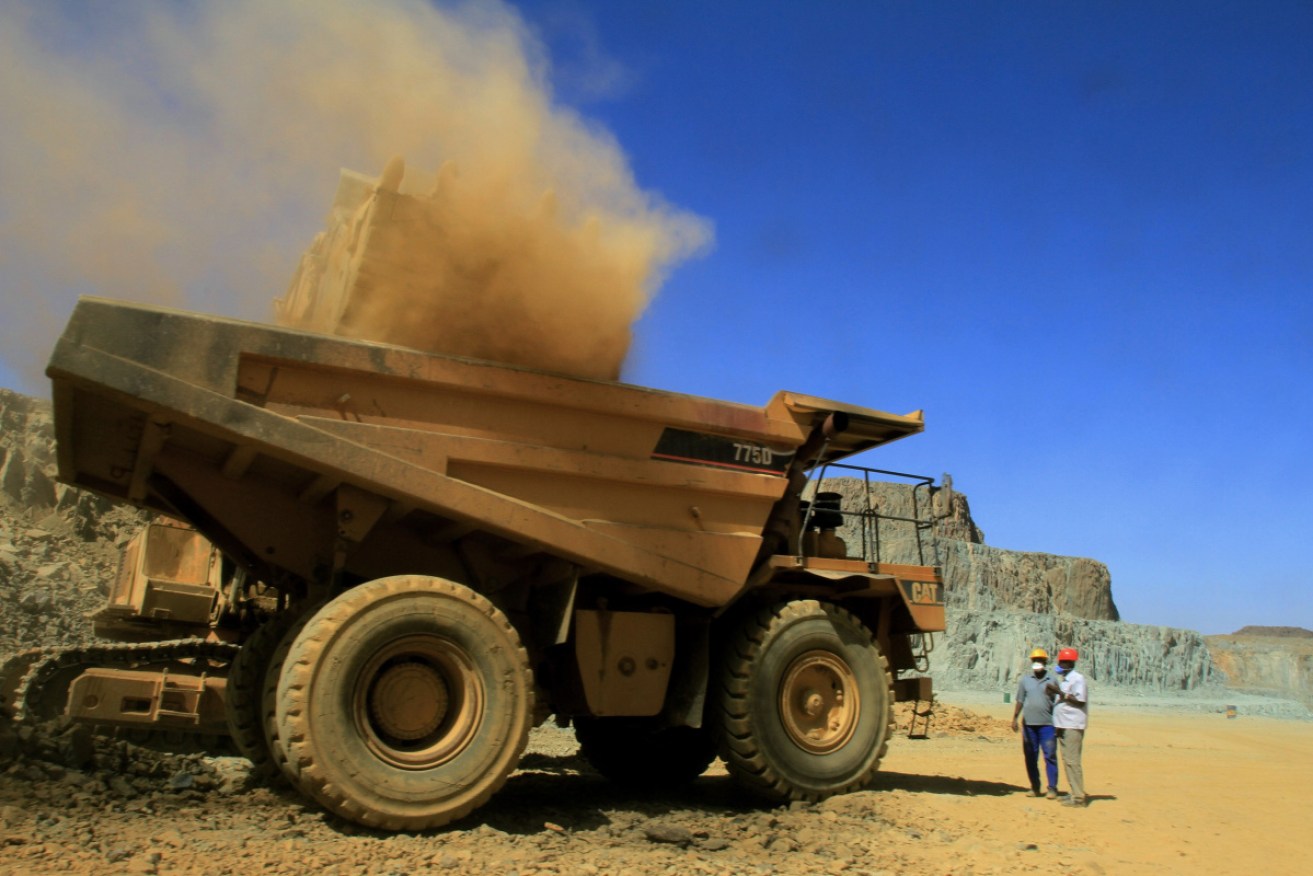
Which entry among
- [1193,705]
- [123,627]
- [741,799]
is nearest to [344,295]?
[741,799]

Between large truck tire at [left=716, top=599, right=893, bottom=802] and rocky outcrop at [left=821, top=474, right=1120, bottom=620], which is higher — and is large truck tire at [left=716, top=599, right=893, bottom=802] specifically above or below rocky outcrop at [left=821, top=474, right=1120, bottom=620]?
below

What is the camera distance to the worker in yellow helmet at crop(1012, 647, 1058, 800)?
887 cm

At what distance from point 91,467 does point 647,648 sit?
3.66 metres

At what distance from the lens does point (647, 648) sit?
273 inches

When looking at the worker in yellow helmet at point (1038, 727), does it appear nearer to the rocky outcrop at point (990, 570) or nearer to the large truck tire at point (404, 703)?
the large truck tire at point (404, 703)

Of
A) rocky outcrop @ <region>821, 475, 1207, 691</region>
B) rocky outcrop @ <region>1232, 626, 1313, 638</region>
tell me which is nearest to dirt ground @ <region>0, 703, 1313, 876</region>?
rocky outcrop @ <region>821, 475, 1207, 691</region>

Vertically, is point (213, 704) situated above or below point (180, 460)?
below

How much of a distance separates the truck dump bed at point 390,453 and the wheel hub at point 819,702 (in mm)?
950

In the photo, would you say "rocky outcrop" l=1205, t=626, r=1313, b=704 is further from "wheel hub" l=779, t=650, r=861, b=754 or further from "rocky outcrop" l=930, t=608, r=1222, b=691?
"wheel hub" l=779, t=650, r=861, b=754

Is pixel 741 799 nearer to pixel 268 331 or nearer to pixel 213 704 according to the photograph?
pixel 213 704

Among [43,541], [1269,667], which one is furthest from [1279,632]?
[43,541]

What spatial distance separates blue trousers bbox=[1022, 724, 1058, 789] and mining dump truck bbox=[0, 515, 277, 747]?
21.6 feet

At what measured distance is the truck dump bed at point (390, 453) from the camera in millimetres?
5297

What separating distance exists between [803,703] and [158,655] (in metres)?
6.07
